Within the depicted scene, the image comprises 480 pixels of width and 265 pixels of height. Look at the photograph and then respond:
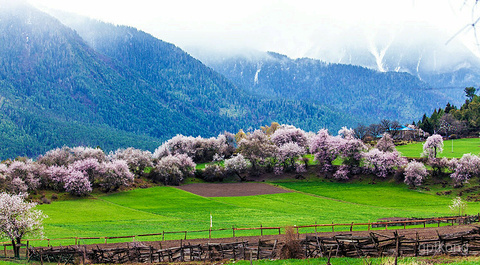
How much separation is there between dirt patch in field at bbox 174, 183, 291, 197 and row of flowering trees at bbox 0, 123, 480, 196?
6.01 meters

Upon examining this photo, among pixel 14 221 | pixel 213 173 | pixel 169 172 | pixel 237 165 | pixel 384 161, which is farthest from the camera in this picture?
pixel 213 173

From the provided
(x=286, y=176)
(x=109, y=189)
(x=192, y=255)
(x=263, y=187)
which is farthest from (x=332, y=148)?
(x=192, y=255)

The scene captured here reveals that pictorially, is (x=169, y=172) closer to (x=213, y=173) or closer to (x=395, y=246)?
(x=213, y=173)

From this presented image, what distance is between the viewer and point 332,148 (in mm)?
114000

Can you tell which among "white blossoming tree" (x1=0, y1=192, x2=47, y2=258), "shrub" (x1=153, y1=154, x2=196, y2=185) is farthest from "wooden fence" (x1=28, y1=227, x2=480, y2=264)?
"shrub" (x1=153, y1=154, x2=196, y2=185)

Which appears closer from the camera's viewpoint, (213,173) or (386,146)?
(386,146)

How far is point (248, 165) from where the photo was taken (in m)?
122

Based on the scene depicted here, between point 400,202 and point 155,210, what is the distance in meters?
49.2

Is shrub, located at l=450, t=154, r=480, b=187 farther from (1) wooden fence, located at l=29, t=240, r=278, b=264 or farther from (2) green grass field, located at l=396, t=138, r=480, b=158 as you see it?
(1) wooden fence, located at l=29, t=240, r=278, b=264

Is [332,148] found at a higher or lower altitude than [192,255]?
higher

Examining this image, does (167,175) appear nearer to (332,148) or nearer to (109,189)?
(109,189)

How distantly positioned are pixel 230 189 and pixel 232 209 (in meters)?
24.3

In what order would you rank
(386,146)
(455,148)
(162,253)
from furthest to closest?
(455,148) < (386,146) < (162,253)

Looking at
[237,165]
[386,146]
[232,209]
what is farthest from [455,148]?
[232,209]
